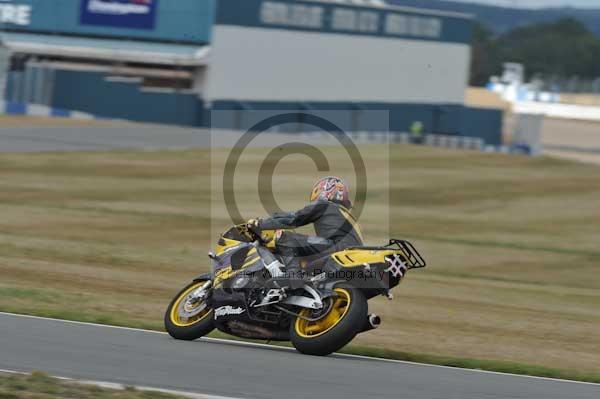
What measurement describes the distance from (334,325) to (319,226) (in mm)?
944

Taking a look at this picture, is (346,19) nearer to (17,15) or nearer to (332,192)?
(17,15)

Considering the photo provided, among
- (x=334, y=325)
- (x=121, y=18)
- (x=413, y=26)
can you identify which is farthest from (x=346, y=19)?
(x=334, y=325)

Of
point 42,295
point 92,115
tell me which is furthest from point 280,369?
point 92,115

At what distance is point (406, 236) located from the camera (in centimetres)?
2434

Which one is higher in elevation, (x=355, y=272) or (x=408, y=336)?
(x=355, y=272)

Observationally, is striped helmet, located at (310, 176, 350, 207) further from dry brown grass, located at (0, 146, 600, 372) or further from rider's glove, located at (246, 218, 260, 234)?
dry brown grass, located at (0, 146, 600, 372)

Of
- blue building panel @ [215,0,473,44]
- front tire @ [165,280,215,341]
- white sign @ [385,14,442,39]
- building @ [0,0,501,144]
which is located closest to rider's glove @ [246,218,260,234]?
front tire @ [165,280,215,341]

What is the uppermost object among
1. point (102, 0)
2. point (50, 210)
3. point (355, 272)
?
point (102, 0)

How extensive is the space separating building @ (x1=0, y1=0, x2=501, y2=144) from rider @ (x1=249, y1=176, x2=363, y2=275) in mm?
40710

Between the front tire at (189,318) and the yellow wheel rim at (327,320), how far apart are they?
910mm

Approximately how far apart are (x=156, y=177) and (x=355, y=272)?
21950mm

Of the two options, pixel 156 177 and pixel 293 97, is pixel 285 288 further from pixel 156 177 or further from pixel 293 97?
pixel 293 97

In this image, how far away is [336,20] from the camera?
60812mm

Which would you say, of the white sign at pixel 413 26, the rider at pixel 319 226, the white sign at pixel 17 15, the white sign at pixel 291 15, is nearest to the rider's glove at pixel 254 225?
the rider at pixel 319 226
